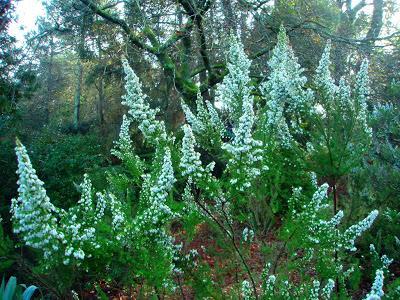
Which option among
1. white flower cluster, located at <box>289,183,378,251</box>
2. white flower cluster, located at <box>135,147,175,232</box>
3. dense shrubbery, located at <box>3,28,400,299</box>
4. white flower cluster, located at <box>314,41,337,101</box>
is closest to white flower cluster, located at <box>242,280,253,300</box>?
dense shrubbery, located at <box>3,28,400,299</box>

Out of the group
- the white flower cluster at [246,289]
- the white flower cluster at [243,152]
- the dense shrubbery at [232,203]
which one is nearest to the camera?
the white flower cluster at [243,152]

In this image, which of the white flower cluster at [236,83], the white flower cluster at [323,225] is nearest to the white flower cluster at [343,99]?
the white flower cluster at [236,83]

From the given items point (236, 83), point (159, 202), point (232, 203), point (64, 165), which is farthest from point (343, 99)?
point (64, 165)

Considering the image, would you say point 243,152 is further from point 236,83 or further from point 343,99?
point 343,99

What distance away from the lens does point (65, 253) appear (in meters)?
2.72

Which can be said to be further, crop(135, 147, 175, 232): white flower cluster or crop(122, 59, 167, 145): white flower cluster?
crop(122, 59, 167, 145): white flower cluster

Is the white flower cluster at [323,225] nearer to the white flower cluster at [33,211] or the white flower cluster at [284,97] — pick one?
the white flower cluster at [284,97]

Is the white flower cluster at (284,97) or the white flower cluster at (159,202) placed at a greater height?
the white flower cluster at (284,97)

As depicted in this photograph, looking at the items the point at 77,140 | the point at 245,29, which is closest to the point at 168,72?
the point at 245,29

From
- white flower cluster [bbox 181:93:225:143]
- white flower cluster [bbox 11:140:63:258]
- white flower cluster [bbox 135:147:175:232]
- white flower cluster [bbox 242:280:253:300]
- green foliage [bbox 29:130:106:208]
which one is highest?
green foliage [bbox 29:130:106:208]

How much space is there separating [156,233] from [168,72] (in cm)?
785

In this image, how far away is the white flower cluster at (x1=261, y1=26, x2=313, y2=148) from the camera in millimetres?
3449

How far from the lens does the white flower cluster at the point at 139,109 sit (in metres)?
3.21

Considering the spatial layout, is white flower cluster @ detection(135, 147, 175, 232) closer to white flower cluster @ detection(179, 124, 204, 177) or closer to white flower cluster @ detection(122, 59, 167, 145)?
white flower cluster @ detection(179, 124, 204, 177)
